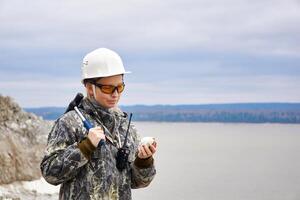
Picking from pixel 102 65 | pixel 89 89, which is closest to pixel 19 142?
pixel 89 89

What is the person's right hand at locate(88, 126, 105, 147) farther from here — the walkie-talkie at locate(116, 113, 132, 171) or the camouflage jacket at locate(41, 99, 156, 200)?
the walkie-talkie at locate(116, 113, 132, 171)

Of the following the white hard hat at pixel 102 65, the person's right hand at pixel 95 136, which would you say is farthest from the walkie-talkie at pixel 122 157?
the white hard hat at pixel 102 65

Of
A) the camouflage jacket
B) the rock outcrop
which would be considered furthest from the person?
the rock outcrop

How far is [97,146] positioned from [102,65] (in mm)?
488

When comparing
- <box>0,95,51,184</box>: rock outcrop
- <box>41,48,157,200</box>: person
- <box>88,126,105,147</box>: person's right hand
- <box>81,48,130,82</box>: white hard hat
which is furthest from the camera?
<box>0,95,51,184</box>: rock outcrop

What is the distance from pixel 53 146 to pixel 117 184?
1.48 feet

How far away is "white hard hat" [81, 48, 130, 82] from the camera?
448 centimetres

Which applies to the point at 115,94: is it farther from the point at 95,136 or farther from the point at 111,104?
the point at 95,136

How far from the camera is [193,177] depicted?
47.2m

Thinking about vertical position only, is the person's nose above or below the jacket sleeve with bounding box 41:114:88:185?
above

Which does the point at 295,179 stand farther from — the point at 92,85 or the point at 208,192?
the point at 92,85

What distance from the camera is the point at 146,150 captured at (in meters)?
4.46

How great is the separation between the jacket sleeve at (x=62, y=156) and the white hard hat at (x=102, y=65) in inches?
12.7

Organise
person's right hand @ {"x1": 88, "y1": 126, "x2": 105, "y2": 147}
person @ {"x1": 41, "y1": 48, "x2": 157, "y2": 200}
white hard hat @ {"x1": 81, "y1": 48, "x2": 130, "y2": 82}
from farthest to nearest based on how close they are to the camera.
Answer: white hard hat @ {"x1": 81, "y1": 48, "x2": 130, "y2": 82} < person @ {"x1": 41, "y1": 48, "x2": 157, "y2": 200} < person's right hand @ {"x1": 88, "y1": 126, "x2": 105, "y2": 147}
